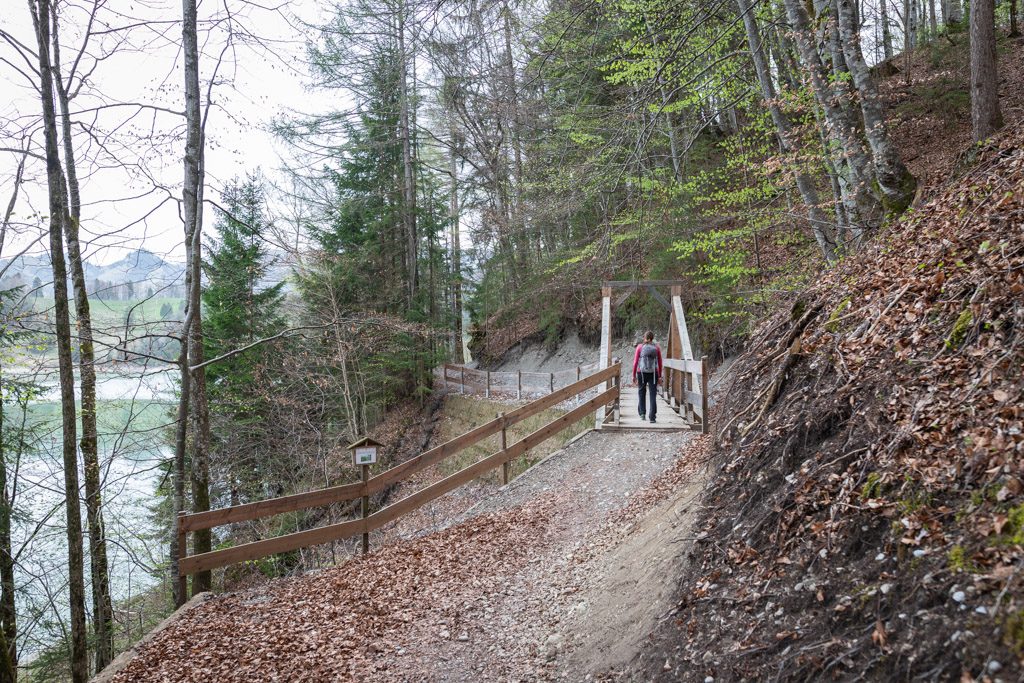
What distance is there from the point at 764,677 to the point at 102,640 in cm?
909

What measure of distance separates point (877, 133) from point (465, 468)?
22.7 ft

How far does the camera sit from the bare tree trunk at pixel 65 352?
7.12 m

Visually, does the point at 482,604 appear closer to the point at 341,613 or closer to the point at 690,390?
the point at 341,613

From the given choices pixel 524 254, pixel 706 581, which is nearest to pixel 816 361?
pixel 706 581

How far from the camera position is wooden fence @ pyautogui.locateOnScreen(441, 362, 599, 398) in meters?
18.7

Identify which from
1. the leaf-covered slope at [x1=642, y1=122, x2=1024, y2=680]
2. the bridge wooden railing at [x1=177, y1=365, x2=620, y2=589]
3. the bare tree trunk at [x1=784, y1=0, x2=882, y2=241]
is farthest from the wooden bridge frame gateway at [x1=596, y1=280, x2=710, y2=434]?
the leaf-covered slope at [x1=642, y1=122, x2=1024, y2=680]

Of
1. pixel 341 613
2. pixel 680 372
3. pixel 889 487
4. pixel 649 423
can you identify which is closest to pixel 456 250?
pixel 680 372

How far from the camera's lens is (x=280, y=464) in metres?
13.1

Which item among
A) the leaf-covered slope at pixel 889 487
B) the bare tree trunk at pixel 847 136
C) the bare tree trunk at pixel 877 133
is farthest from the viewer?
the bare tree trunk at pixel 847 136

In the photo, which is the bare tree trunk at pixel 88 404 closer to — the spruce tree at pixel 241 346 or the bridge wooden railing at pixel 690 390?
the spruce tree at pixel 241 346

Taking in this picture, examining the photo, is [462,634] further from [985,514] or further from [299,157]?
[299,157]

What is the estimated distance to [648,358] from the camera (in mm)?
10062

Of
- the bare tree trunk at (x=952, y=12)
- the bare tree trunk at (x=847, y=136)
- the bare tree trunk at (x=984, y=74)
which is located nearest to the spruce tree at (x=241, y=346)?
the bare tree trunk at (x=847, y=136)

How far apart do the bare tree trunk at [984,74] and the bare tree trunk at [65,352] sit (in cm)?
1032
